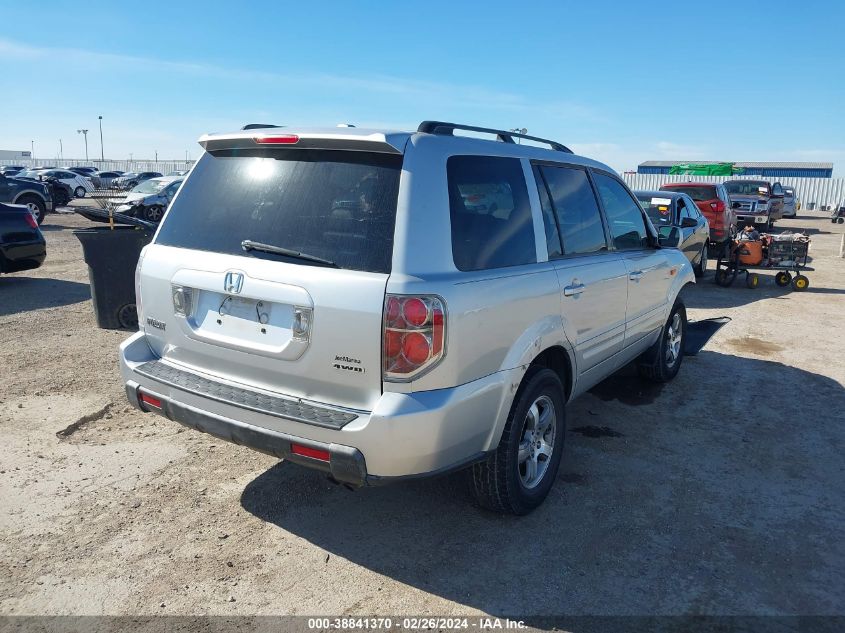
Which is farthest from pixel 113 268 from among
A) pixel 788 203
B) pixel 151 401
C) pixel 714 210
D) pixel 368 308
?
pixel 788 203

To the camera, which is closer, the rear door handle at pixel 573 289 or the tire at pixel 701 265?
the rear door handle at pixel 573 289

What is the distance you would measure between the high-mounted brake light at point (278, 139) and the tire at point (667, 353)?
3.91 metres

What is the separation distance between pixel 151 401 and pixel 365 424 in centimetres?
135

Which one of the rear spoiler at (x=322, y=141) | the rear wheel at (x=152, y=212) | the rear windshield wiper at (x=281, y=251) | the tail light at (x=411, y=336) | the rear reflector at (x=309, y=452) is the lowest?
the rear reflector at (x=309, y=452)

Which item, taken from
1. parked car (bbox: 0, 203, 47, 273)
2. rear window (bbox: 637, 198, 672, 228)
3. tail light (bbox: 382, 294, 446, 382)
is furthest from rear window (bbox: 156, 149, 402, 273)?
rear window (bbox: 637, 198, 672, 228)

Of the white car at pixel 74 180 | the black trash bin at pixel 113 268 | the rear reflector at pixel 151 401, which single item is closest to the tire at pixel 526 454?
the rear reflector at pixel 151 401

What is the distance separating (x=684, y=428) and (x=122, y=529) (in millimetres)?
3983

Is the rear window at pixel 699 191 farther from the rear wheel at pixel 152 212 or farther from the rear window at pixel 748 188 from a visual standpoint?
the rear wheel at pixel 152 212

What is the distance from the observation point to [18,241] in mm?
9484

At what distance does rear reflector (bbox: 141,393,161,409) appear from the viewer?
3.35m

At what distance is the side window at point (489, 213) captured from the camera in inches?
121

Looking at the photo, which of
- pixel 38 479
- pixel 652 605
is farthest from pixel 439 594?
pixel 38 479

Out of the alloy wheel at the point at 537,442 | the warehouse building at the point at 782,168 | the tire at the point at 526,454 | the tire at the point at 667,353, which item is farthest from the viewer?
the warehouse building at the point at 782,168

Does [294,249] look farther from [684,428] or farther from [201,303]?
[684,428]
